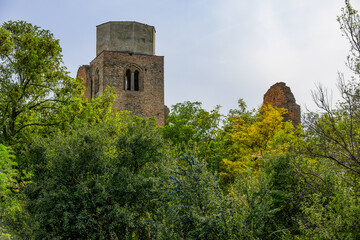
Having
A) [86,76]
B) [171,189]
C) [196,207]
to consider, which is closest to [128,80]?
[86,76]

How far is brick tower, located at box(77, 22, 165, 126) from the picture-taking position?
36000 millimetres

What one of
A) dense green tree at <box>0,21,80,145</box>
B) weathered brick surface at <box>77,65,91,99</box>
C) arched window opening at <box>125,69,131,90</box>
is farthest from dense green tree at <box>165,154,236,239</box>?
weathered brick surface at <box>77,65,91,99</box>

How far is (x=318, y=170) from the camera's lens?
35.8 ft

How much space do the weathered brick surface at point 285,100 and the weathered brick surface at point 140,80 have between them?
9.61m

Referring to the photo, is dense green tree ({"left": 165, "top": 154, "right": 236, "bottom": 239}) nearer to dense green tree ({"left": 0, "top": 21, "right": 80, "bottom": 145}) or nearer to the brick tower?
dense green tree ({"left": 0, "top": 21, "right": 80, "bottom": 145})

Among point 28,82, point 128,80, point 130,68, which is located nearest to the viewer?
point 28,82

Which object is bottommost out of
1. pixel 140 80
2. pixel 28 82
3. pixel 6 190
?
pixel 6 190

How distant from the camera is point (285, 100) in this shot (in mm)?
32906

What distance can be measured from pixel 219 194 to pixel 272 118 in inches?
426

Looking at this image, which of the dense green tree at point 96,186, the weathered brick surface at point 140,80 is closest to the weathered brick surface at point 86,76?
the weathered brick surface at point 140,80

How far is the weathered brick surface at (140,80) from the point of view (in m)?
35.9

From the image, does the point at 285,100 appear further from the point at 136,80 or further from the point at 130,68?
the point at 130,68

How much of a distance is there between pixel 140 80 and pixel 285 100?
1255cm

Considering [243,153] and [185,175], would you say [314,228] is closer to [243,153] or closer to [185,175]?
[185,175]
